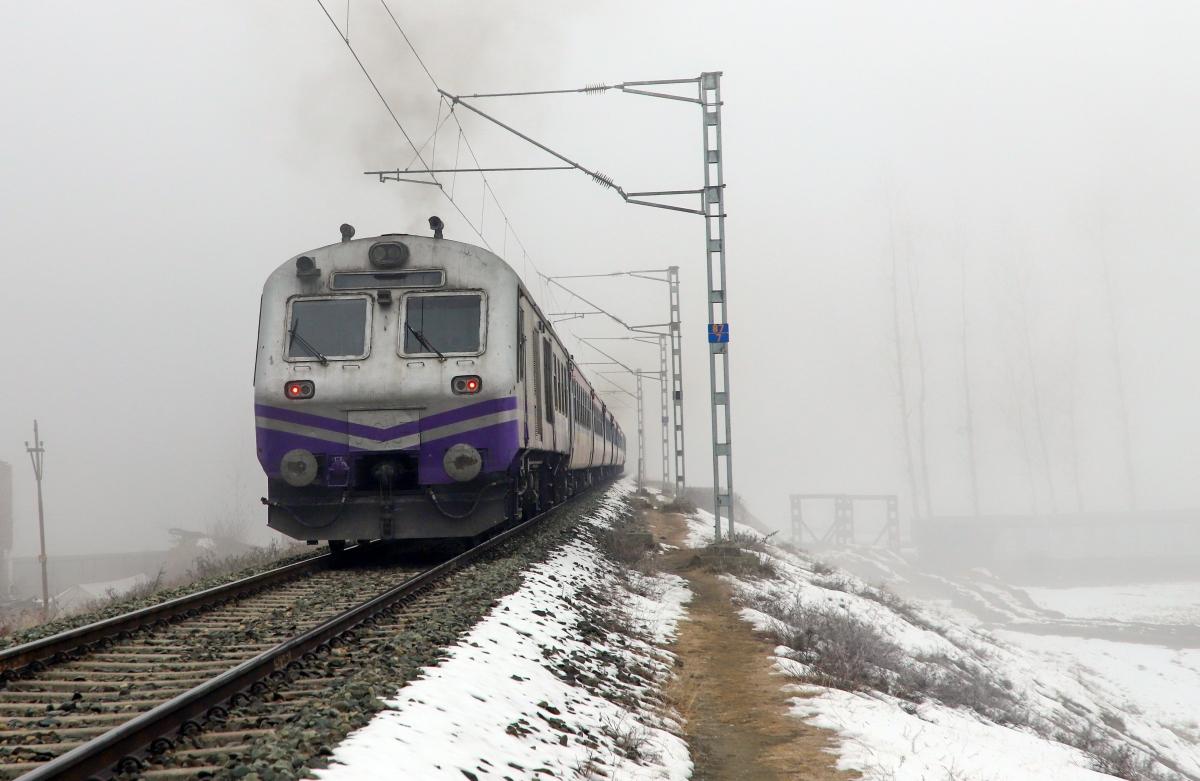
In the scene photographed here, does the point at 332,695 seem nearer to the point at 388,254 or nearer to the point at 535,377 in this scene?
Answer: the point at 388,254

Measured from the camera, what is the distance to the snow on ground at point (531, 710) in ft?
12.9

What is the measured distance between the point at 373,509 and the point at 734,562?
5928 mm

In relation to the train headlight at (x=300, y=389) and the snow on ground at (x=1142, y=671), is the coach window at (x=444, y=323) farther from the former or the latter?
the snow on ground at (x=1142, y=671)

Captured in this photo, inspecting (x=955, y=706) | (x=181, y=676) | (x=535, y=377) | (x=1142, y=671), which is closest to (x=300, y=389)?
(x=535, y=377)

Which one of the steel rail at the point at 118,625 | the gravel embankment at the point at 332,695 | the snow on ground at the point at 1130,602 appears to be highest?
the steel rail at the point at 118,625

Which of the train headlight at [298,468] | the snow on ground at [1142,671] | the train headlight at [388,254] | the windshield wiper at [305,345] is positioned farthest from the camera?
the snow on ground at [1142,671]

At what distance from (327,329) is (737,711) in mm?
6267

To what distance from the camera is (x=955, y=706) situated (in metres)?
8.09

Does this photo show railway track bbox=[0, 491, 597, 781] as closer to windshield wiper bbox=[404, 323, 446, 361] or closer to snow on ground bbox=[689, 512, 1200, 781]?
windshield wiper bbox=[404, 323, 446, 361]

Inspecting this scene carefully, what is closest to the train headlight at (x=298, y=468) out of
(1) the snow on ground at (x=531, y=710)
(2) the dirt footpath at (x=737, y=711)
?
(1) the snow on ground at (x=531, y=710)

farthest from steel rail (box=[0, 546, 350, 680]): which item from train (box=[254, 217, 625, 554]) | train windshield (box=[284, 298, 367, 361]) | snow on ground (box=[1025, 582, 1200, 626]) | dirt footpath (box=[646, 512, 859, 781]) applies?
snow on ground (box=[1025, 582, 1200, 626])

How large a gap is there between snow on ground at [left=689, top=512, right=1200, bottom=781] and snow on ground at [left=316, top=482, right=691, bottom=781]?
1.16 m

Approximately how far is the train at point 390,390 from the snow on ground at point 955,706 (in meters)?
3.46

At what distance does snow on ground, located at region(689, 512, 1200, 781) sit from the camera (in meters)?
5.65
